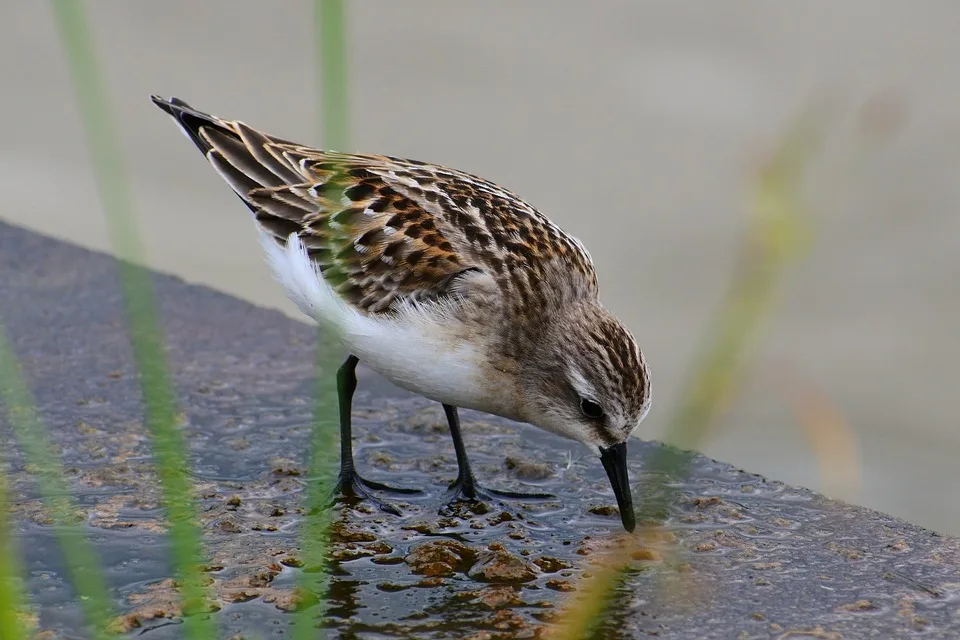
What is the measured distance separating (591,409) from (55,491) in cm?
210

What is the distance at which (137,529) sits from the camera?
4.67 m

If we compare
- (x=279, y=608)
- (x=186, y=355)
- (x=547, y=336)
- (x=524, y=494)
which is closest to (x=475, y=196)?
(x=547, y=336)

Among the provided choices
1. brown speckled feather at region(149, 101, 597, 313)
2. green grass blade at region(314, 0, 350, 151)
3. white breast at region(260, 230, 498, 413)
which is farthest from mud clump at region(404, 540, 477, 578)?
green grass blade at region(314, 0, 350, 151)

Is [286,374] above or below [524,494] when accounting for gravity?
above

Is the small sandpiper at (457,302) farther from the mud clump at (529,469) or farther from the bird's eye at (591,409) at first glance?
the mud clump at (529,469)

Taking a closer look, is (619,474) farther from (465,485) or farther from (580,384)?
(465,485)

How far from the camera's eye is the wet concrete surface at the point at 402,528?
13.8 ft

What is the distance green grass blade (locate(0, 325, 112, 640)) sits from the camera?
3.93m

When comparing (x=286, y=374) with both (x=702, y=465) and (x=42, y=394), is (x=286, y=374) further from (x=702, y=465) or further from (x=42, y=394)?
(x=702, y=465)

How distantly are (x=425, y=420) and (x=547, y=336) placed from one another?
38.6 inches

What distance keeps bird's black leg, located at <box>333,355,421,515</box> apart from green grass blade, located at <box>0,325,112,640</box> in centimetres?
112

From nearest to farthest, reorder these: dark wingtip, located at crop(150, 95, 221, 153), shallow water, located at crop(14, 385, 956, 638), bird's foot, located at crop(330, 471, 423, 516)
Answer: shallow water, located at crop(14, 385, 956, 638), bird's foot, located at crop(330, 471, 423, 516), dark wingtip, located at crop(150, 95, 221, 153)

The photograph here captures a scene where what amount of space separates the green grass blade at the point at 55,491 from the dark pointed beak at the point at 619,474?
6.42 feet

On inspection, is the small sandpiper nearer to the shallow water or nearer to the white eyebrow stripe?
the white eyebrow stripe
